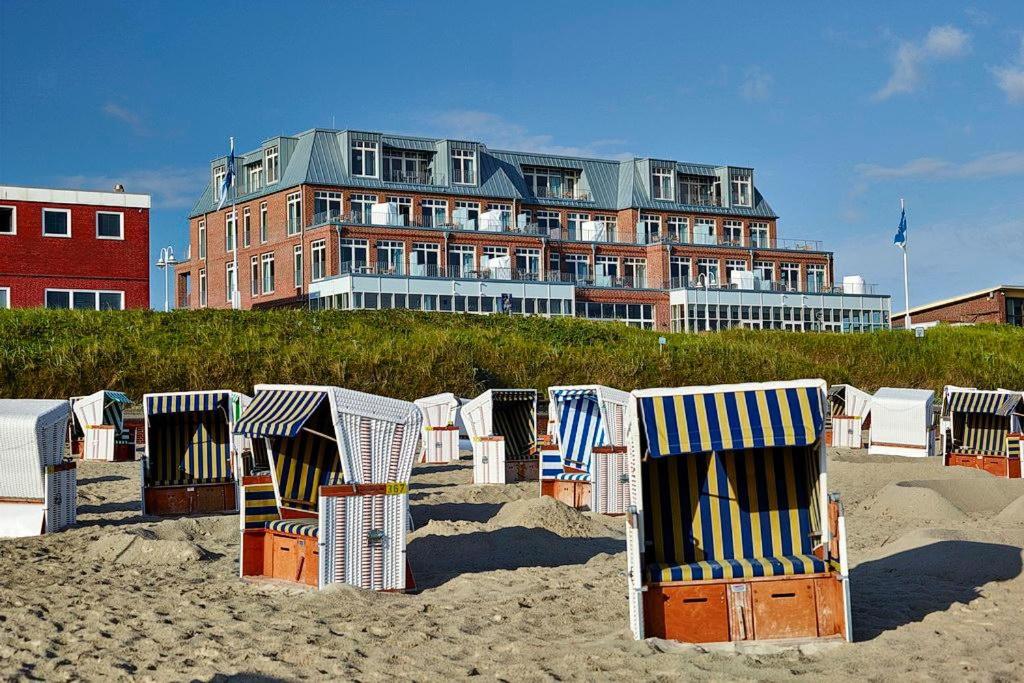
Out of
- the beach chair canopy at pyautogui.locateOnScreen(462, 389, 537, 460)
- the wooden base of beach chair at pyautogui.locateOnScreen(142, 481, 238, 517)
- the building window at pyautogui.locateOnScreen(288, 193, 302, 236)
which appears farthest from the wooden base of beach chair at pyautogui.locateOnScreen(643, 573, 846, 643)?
the building window at pyautogui.locateOnScreen(288, 193, 302, 236)

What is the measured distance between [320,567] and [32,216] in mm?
34857

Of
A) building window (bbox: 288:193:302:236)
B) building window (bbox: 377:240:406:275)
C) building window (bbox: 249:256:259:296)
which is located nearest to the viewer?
building window (bbox: 377:240:406:275)

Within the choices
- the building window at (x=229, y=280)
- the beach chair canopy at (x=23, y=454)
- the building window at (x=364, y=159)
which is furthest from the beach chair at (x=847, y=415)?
the building window at (x=229, y=280)

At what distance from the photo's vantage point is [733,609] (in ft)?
30.3

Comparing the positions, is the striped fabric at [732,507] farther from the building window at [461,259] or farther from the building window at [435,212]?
the building window at [435,212]

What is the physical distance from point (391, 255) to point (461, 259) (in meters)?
3.77

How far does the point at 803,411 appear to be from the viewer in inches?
356

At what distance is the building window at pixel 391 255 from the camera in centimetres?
5728

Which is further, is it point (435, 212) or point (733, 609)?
point (435, 212)

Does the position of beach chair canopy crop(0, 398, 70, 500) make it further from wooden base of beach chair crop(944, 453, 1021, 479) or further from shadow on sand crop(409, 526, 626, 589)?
wooden base of beach chair crop(944, 453, 1021, 479)

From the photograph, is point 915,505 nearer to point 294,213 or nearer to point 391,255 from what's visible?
point 391,255

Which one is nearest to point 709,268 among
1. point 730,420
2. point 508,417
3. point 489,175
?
point 489,175

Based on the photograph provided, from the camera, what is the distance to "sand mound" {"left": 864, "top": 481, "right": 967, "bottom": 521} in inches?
669

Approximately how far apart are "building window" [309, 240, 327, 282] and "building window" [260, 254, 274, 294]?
12.7ft
